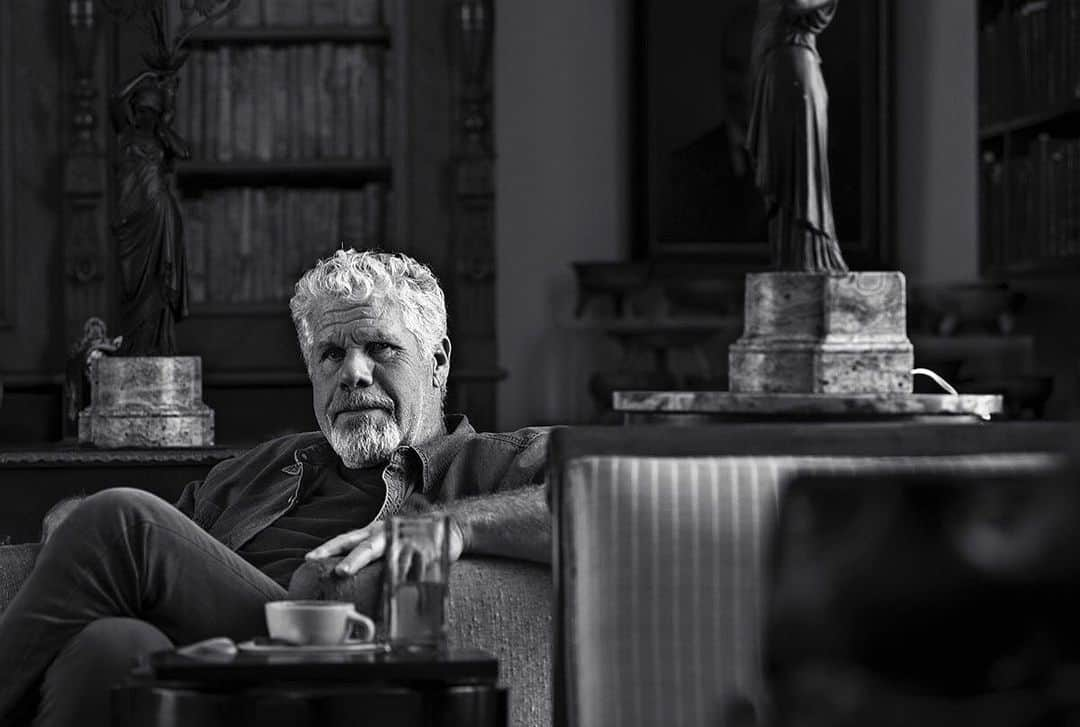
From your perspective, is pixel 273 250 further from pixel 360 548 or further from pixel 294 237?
pixel 360 548

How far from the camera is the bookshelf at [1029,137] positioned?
4500 millimetres

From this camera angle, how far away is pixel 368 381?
273 centimetres

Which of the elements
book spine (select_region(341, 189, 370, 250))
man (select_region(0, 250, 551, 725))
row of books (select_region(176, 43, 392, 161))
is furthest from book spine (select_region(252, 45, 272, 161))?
man (select_region(0, 250, 551, 725))

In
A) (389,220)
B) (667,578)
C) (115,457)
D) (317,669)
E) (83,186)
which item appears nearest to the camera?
(317,669)

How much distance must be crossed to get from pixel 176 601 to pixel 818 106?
128cm

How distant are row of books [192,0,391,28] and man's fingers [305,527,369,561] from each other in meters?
2.66

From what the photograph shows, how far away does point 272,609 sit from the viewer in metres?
1.89

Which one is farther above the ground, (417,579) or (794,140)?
(794,140)

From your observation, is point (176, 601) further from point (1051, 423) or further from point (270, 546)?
point (1051, 423)

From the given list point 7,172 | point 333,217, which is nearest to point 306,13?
point 333,217

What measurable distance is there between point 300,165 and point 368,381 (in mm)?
2137

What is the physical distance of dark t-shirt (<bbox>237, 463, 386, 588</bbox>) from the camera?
8.51 feet

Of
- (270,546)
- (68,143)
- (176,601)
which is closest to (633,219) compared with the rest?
(68,143)

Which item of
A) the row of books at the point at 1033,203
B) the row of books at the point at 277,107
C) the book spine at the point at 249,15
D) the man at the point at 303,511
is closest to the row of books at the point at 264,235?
the row of books at the point at 277,107
